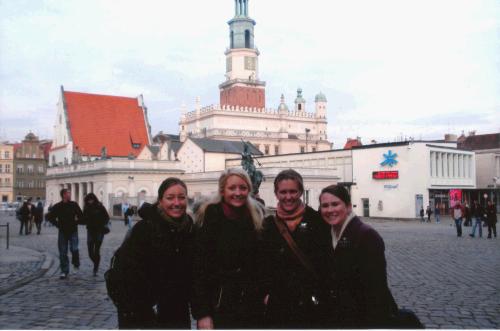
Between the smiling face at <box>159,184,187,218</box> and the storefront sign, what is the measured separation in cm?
4282

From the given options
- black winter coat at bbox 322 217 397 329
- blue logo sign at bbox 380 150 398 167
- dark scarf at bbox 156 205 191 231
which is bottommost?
black winter coat at bbox 322 217 397 329

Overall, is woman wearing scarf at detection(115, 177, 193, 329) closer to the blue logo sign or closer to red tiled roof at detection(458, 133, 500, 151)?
the blue logo sign

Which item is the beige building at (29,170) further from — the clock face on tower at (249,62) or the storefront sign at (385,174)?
the storefront sign at (385,174)

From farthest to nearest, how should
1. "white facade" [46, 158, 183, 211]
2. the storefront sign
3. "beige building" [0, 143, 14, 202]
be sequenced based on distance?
"beige building" [0, 143, 14, 202]
"white facade" [46, 158, 183, 211]
the storefront sign

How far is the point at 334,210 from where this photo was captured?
12.8 feet

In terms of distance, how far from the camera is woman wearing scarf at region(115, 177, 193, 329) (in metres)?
3.96

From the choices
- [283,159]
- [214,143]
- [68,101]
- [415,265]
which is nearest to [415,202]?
[283,159]

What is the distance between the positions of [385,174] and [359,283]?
43.6 metres

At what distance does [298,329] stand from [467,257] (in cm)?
1165

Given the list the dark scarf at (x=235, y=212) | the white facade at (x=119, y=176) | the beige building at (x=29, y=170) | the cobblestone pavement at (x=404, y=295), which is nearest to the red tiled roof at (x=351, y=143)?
the white facade at (x=119, y=176)

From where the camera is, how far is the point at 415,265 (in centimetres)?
1252

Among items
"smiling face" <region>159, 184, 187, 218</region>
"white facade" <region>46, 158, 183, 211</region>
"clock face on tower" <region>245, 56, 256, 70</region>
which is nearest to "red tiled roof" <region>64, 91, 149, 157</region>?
"white facade" <region>46, 158, 183, 211</region>

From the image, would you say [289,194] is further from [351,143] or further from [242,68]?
[351,143]

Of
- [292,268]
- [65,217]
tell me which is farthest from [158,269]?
[65,217]
